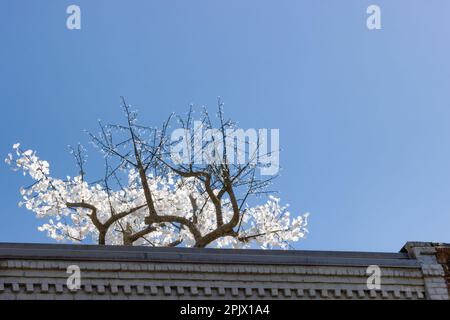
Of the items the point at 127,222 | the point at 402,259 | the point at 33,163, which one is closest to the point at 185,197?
the point at 127,222

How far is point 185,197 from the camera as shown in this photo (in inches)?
1179

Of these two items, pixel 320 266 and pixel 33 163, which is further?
pixel 33 163

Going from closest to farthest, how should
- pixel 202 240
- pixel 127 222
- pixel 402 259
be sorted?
pixel 402 259 < pixel 202 240 < pixel 127 222

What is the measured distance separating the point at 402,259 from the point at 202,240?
9547mm

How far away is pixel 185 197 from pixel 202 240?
7525 mm

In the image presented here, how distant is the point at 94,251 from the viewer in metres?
12.3
